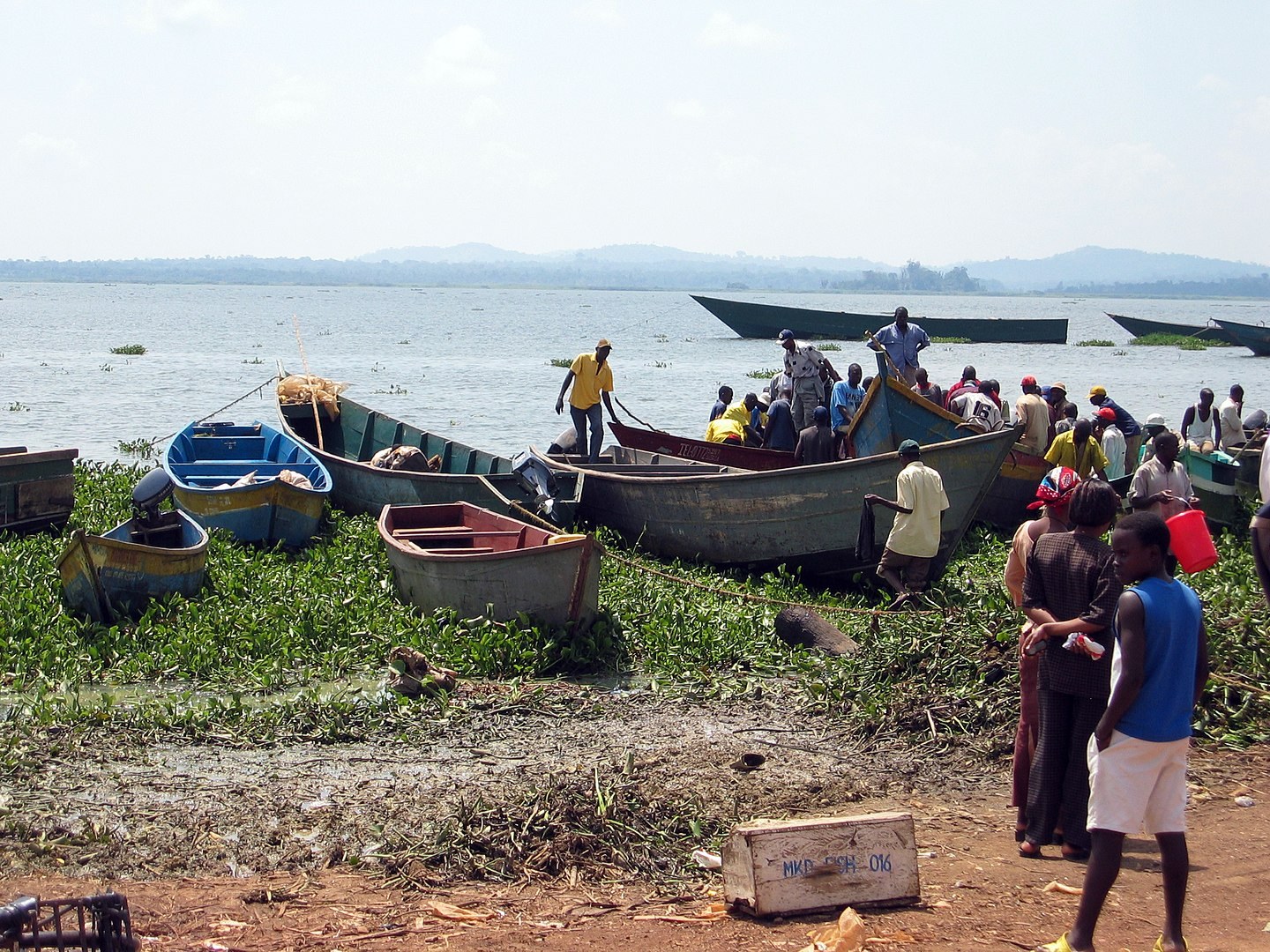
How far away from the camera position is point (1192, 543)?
5.36m

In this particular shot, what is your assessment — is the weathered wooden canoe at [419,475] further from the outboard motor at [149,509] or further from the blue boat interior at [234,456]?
the outboard motor at [149,509]

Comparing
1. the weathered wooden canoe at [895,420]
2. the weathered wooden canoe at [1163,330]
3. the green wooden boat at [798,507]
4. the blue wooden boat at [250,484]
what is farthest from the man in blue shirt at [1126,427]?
the weathered wooden canoe at [1163,330]

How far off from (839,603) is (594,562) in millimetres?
3195

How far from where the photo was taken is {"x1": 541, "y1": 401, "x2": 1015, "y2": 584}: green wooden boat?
37.6 ft

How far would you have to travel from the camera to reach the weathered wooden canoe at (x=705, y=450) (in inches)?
591

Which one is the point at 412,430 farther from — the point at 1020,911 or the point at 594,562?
the point at 1020,911

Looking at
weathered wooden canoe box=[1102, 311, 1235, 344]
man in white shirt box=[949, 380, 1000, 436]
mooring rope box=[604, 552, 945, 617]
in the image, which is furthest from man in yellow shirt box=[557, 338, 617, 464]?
weathered wooden canoe box=[1102, 311, 1235, 344]

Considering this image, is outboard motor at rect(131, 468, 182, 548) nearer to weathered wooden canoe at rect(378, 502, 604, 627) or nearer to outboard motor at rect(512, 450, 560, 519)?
weathered wooden canoe at rect(378, 502, 604, 627)

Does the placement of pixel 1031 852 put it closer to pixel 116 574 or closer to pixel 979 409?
pixel 116 574

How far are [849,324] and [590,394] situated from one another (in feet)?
136

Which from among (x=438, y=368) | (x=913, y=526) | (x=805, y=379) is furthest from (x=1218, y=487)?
(x=438, y=368)

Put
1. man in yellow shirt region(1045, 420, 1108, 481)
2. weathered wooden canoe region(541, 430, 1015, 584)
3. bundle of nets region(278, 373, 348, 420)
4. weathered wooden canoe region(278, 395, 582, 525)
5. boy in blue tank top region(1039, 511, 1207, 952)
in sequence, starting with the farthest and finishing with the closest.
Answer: bundle of nets region(278, 373, 348, 420) < weathered wooden canoe region(278, 395, 582, 525) < man in yellow shirt region(1045, 420, 1108, 481) < weathered wooden canoe region(541, 430, 1015, 584) < boy in blue tank top region(1039, 511, 1207, 952)

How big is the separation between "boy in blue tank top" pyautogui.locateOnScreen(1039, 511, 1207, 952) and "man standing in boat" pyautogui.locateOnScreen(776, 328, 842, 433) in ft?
36.1

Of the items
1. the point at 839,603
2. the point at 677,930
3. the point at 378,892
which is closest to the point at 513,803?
the point at 378,892
